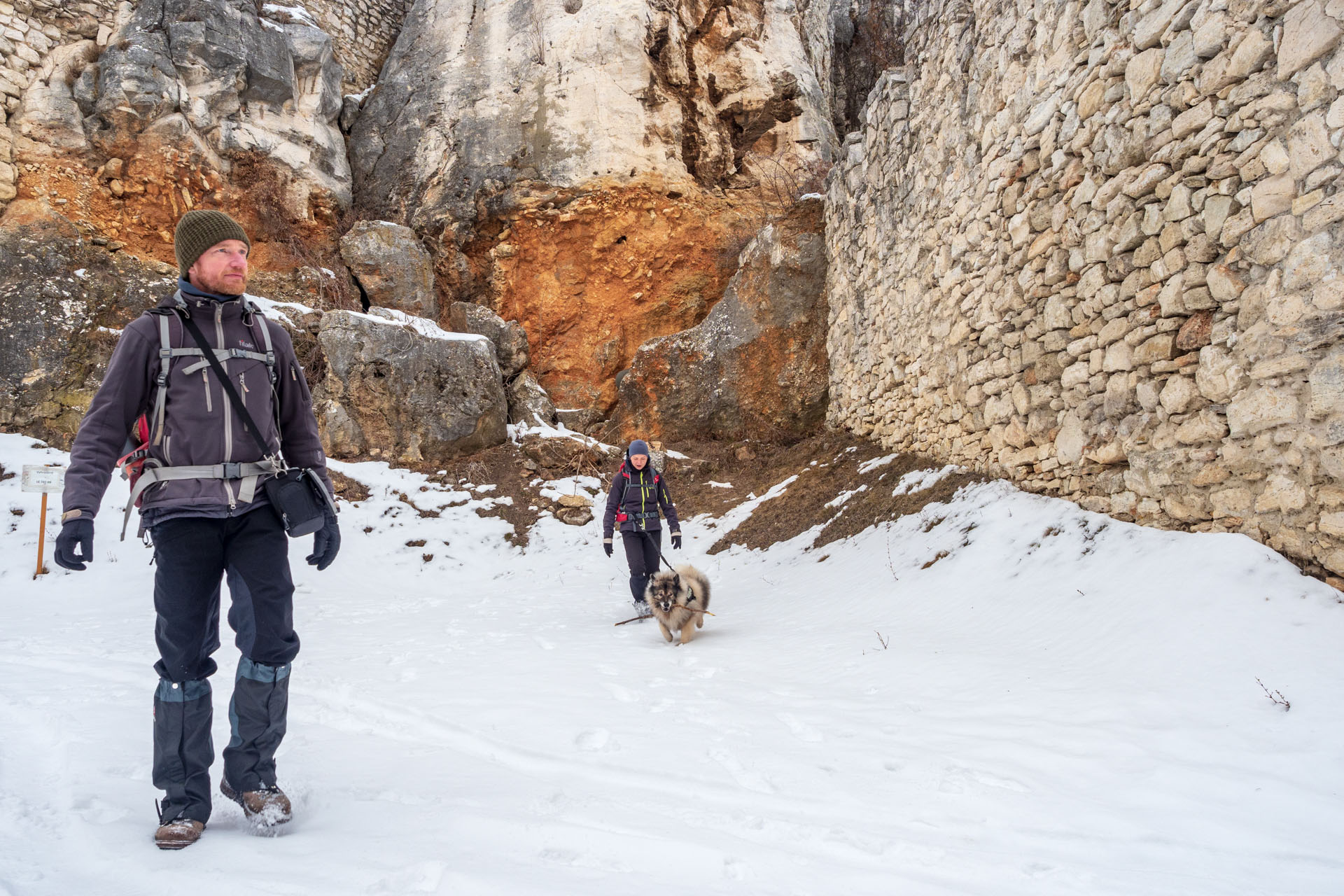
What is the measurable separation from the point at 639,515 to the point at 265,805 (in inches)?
178

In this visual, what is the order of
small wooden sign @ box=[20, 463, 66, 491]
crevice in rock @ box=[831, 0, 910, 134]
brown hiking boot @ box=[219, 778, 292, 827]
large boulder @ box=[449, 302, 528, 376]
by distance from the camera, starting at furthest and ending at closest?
crevice in rock @ box=[831, 0, 910, 134], large boulder @ box=[449, 302, 528, 376], small wooden sign @ box=[20, 463, 66, 491], brown hiking boot @ box=[219, 778, 292, 827]

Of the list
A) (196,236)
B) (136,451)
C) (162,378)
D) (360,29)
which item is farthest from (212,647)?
(360,29)

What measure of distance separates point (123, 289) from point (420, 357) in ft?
15.1

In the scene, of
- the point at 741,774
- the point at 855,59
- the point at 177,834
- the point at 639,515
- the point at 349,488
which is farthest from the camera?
the point at 855,59

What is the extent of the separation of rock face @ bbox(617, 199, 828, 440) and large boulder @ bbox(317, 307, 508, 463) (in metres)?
2.68

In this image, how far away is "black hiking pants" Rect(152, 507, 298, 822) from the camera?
1.98m

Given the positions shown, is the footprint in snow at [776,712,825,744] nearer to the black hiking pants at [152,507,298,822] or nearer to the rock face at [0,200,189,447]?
the black hiking pants at [152,507,298,822]

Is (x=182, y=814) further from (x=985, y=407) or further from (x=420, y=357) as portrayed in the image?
(x=420, y=357)

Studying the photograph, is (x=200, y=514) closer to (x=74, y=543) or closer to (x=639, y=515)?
(x=74, y=543)

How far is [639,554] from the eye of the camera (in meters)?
6.44

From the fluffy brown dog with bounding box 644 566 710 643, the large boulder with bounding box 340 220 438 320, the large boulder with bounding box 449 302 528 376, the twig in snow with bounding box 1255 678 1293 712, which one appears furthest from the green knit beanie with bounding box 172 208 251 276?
the large boulder with bounding box 340 220 438 320

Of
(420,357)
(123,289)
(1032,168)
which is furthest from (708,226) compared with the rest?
(123,289)

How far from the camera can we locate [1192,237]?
3.81 metres

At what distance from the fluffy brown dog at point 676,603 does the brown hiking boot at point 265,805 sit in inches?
123
